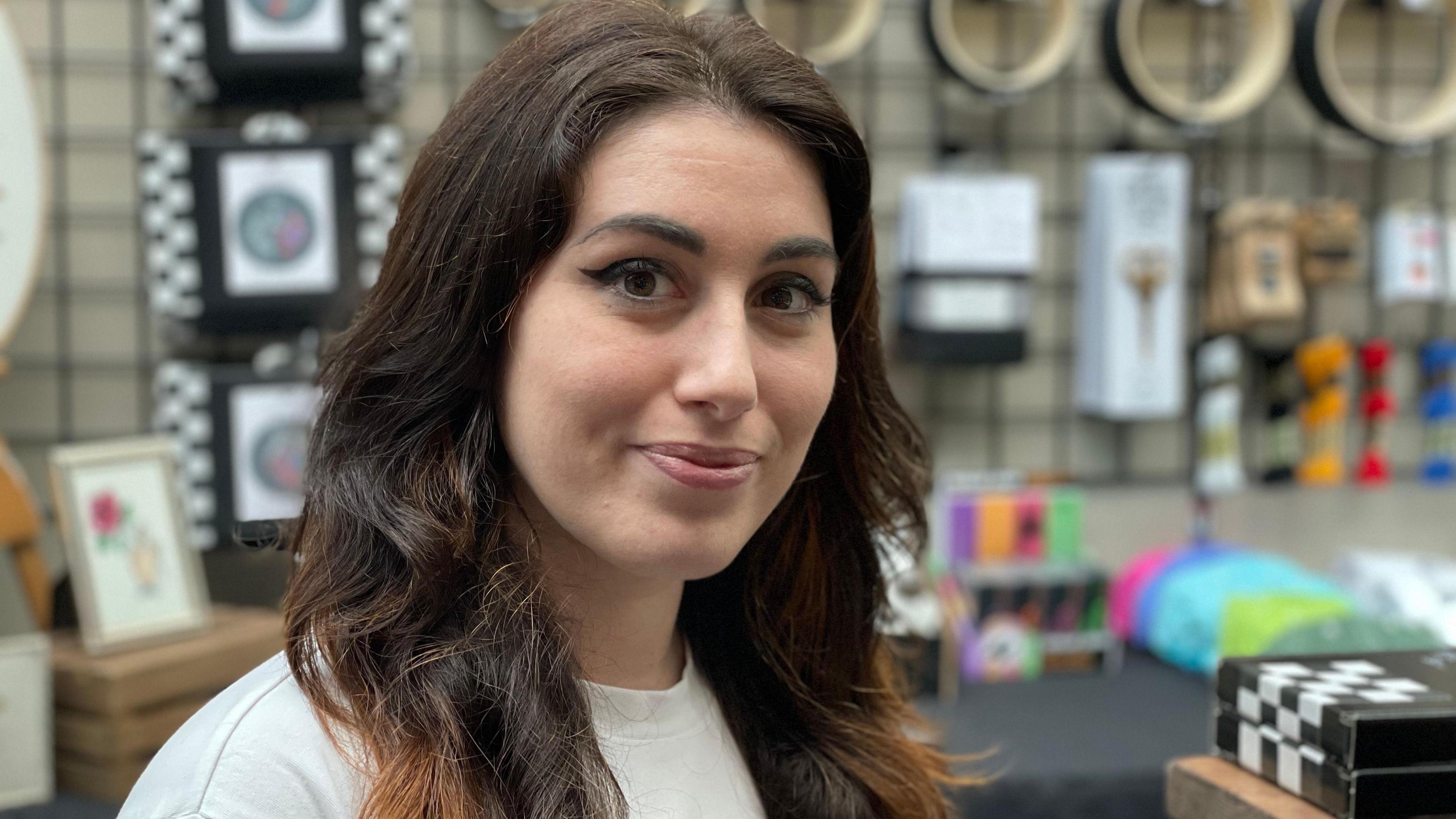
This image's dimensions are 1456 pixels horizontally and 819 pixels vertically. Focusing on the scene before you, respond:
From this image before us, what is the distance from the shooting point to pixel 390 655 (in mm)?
851

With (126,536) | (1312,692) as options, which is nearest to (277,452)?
(126,536)

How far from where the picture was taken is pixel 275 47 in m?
2.31

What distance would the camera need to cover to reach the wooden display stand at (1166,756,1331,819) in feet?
2.99

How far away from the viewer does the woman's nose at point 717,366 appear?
83 centimetres

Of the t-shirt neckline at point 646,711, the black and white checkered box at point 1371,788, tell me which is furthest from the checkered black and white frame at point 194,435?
the black and white checkered box at point 1371,788

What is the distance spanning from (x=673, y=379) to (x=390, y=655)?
27 centimetres

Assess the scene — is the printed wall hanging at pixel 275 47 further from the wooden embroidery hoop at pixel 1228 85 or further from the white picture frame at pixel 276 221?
the wooden embroidery hoop at pixel 1228 85

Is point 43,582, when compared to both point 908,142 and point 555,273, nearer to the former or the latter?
point 555,273

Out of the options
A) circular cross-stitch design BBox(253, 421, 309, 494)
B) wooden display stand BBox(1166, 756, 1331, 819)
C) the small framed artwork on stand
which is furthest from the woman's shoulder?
circular cross-stitch design BBox(253, 421, 309, 494)

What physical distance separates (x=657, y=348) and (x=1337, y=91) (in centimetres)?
224

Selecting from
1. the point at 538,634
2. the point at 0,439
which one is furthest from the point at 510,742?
the point at 0,439

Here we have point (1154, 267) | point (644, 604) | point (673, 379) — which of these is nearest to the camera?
point (673, 379)

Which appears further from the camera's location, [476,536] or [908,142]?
Result: [908,142]

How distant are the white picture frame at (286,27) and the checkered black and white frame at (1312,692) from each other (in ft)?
6.49
